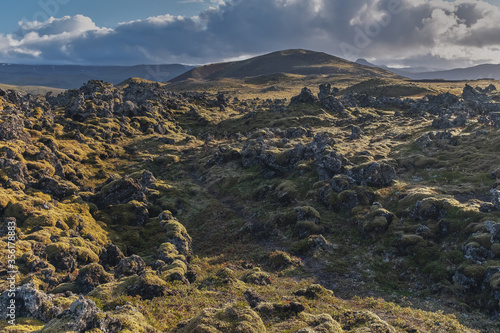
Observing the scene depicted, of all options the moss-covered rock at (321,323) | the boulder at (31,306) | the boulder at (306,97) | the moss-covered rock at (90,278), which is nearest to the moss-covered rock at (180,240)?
the moss-covered rock at (90,278)

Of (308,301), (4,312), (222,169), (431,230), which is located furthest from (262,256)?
(222,169)

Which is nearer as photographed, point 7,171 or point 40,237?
point 40,237

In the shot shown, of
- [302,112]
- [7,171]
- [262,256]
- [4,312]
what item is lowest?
[262,256]

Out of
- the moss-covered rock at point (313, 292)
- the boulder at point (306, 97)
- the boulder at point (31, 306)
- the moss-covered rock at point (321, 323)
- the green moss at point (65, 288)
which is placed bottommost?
the moss-covered rock at point (313, 292)

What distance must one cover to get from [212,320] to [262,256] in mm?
21912

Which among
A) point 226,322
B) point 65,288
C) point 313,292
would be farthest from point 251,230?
point 226,322

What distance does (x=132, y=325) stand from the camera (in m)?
15.8

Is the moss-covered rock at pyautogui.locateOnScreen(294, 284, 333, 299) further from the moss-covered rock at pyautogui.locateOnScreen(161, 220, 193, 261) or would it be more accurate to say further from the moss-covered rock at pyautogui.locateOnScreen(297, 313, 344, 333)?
the moss-covered rock at pyautogui.locateOnScreen(161, 220, 193, 261)

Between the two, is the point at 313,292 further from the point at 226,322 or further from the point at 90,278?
the point at 90,278

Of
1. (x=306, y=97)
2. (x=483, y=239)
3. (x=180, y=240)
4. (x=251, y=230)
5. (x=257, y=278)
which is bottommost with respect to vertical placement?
(x=251, y=230)

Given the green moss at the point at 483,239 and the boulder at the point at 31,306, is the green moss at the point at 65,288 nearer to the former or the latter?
the boulder at the point at 31,306

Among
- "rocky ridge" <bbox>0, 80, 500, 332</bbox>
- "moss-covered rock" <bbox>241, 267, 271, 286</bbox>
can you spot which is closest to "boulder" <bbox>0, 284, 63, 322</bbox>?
"rocky ridge" <bbox>0, 80, 500, 332</bbox>

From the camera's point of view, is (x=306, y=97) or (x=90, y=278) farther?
(x=306, y=97)

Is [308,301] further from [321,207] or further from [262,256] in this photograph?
[321,207]
